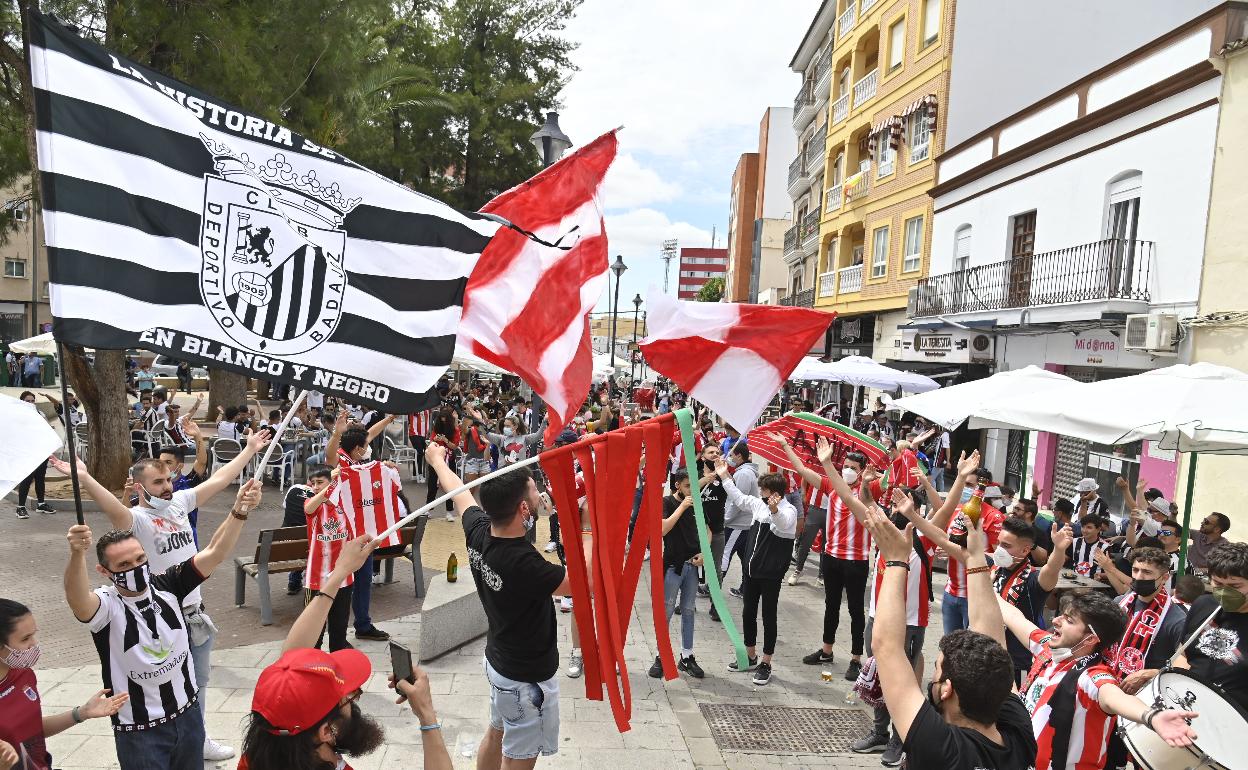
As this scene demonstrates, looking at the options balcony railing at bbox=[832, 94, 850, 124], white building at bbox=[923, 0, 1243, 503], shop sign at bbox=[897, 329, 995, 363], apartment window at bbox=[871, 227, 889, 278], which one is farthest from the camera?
balcony railing at bbox=[832, 94, 850, 124]

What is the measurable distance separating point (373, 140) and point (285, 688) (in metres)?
18.3

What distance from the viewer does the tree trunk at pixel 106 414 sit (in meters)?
11.6

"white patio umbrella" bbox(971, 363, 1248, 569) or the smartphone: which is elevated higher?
"white patio umbrella" bbox(971, 363, 1248, 569)

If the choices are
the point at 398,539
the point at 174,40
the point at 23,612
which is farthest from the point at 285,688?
the point at 174,40

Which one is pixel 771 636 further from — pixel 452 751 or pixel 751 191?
pixel 751 191

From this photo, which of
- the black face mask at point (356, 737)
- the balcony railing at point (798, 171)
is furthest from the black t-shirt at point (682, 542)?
the balcony railing at point (798, 171)

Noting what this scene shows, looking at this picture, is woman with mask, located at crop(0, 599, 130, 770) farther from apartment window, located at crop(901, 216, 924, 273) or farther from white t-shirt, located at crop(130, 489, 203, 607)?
apartment window, located at crop(901, 216, 924, 273)

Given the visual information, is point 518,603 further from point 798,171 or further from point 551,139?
point 798,171

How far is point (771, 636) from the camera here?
6.73 meters

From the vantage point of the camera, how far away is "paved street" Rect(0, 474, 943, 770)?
518 cm

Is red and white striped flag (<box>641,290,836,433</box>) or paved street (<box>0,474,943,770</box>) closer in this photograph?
red and white striped flag (<box>641,290,836,433</box>)

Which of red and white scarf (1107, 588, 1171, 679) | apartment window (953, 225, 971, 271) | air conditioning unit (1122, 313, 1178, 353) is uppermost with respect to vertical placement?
apartment window (953, 225, 971, 271)

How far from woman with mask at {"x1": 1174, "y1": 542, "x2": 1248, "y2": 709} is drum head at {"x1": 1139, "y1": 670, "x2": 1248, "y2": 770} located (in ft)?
1.26

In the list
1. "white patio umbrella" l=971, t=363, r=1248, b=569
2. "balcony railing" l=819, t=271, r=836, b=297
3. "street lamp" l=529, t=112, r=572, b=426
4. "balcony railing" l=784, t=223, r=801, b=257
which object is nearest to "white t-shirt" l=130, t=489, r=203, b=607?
"street lamp" l=529, t=112, r=572, b=426
